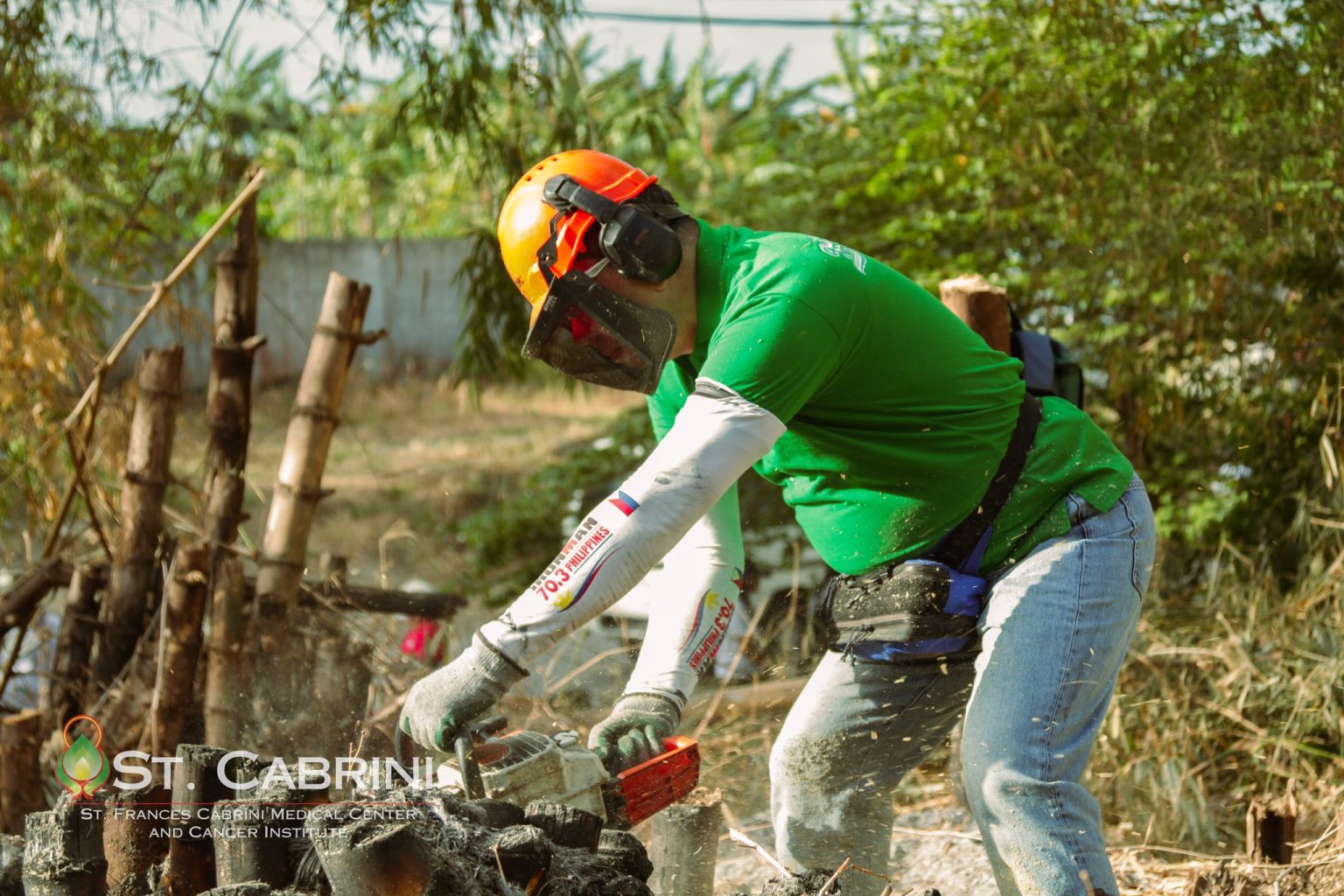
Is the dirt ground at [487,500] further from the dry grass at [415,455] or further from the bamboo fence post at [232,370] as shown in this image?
the bamboo fence post at [232,370]

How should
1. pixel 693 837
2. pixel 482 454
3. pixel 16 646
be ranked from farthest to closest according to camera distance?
pixel 482 454 → pixel 16 646 → pixel 693 837

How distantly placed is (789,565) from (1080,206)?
2.36 meters

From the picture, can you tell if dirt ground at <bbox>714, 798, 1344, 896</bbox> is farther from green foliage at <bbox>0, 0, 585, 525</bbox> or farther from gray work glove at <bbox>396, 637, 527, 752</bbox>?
green foliage at <bbox>0, 0, 585, 525</bbox>

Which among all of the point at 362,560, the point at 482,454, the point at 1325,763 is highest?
Result: the point at 482,454

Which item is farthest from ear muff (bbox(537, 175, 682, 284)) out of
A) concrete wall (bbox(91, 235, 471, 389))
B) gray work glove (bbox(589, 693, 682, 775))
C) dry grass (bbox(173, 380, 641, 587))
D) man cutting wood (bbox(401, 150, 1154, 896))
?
concrete wall (bbox(91, 235, 471, 389))

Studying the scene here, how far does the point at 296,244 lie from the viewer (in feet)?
40.2

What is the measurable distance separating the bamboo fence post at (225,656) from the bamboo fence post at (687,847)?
1.48 m

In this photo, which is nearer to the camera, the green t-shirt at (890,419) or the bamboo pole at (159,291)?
the green t-shirt at (890,419)

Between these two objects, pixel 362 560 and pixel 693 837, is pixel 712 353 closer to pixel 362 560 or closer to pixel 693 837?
pixel 693 837

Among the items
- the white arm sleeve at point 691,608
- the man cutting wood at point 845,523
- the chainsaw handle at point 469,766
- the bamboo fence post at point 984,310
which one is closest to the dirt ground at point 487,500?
the man cutting wood at point 845,523

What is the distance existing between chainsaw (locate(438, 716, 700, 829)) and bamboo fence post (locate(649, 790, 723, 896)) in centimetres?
43

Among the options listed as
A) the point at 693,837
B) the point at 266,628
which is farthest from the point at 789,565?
the point at 693,837

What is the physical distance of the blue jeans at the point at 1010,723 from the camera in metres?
2.10

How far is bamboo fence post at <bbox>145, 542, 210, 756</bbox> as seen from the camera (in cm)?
374
